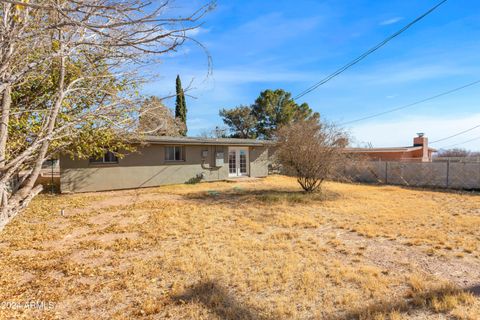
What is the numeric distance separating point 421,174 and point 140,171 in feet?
48.9

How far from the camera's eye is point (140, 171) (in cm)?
1273

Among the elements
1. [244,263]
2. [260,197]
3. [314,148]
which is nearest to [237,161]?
[260,197]

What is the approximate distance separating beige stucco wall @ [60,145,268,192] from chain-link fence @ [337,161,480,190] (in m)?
7.62

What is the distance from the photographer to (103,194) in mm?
10961

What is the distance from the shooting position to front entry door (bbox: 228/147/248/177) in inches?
637

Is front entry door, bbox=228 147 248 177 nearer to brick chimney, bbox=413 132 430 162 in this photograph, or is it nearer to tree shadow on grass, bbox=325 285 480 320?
tree shadow on grass, bbox=325 285 480 320

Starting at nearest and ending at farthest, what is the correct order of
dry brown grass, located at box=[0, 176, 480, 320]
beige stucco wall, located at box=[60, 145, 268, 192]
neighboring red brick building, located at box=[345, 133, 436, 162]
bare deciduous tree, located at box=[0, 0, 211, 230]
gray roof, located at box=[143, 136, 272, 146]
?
bare deciduous tree, located at box=[0, 0, 211, 230] → dry brown grass, located at box=[0, 176, 480, 320] → beige stucco wall, located at box=[60, 145, 268, 192] → gray roof, located at box=[143, 136, 272, 146] → neighboring red brick building, located at box=[345, 133, 436, 162]

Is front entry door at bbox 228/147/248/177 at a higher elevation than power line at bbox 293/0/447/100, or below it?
below

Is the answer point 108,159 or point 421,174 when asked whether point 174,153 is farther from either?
point 421,174

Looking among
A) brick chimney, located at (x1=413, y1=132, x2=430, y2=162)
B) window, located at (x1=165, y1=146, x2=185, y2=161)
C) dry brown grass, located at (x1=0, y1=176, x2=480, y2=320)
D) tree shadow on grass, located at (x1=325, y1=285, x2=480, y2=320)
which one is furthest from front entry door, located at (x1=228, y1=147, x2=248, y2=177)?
brick chimney, located at (x1=413, y1=132, x2=430, y2=162)

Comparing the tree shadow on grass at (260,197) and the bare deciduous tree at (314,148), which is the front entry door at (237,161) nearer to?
the tree shadow on grass at (260,197)

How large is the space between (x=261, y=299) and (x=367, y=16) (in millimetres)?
9386

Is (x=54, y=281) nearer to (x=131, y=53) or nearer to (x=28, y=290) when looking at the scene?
(x=28, y=290)

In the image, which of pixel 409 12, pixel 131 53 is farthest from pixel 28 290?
pixel 409 12
